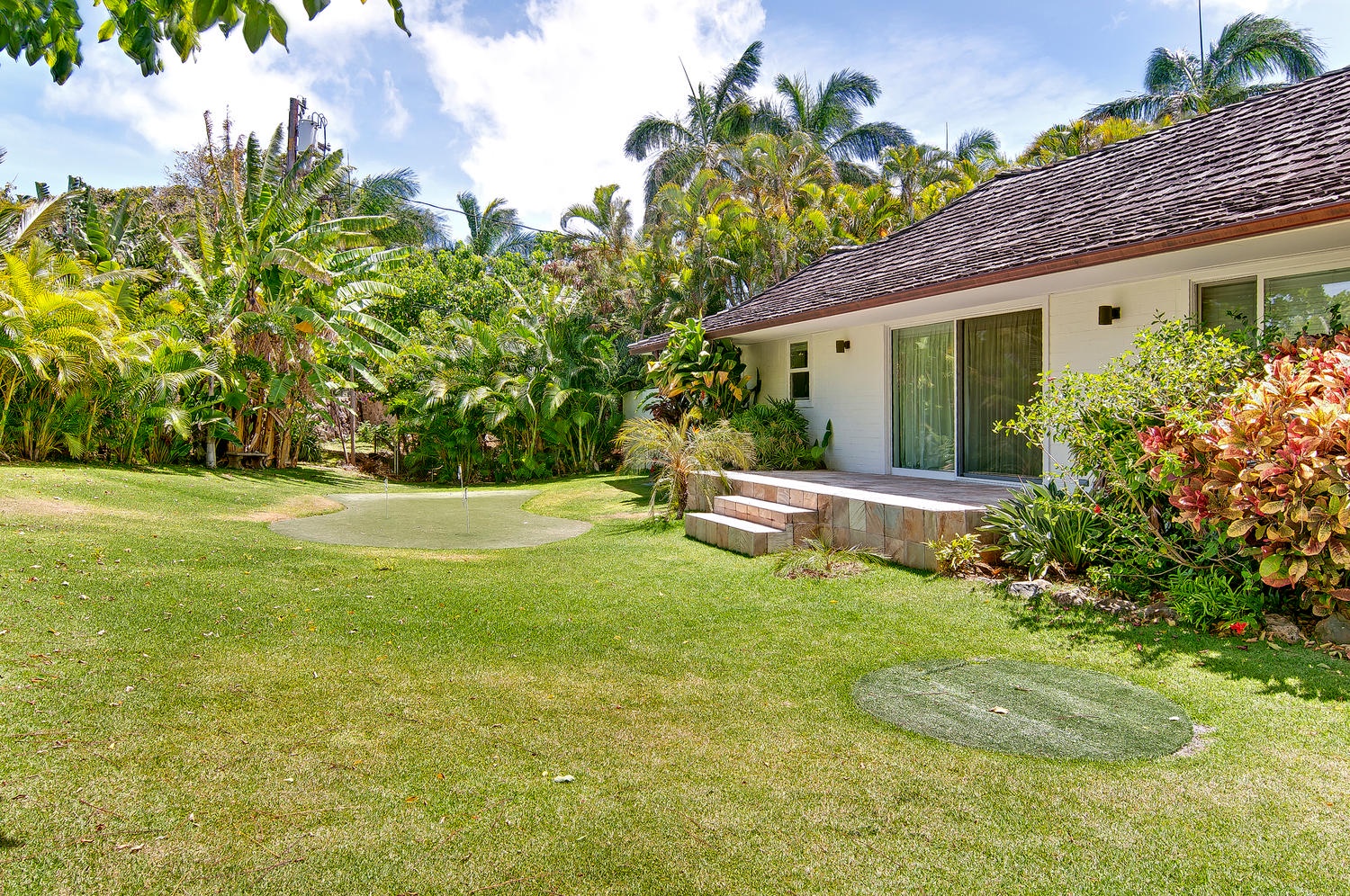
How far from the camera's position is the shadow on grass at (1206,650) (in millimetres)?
4234

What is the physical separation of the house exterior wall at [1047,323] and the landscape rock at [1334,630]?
329 cm

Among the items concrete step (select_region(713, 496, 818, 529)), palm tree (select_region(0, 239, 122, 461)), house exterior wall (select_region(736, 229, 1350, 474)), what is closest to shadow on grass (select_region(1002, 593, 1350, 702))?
concrete step (select_region(713, 496, 818, 529))

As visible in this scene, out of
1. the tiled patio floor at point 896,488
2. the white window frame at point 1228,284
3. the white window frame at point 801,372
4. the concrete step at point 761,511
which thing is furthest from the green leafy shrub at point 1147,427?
the white window frame at point 801,372

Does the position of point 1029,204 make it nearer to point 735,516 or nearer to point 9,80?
point 735,516

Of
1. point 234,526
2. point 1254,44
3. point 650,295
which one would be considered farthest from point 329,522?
point 1254,44

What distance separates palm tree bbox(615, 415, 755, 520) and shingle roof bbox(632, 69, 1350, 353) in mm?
2227

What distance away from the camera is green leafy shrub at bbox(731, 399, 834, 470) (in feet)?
40.6

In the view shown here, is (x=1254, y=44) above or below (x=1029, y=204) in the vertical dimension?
above

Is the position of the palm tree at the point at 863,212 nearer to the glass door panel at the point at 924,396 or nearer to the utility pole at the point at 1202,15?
the glass door panel at the point at 924,396

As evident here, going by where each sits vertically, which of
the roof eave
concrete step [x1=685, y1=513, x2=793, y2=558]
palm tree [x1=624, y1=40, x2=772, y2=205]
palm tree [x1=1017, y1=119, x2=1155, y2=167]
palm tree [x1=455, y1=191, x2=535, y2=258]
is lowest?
concrete step [x1=685, y1=513, x2=793, y2=558]

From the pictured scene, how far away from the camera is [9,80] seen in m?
3.21

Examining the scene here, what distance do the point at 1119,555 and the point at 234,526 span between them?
953 cm

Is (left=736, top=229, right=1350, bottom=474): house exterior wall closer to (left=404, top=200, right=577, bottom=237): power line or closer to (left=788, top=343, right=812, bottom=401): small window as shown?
(left=788, top=343, right=812, bottom=401): small window

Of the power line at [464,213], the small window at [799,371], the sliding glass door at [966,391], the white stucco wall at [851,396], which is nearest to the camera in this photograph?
the sliding glass door at [966,391]
